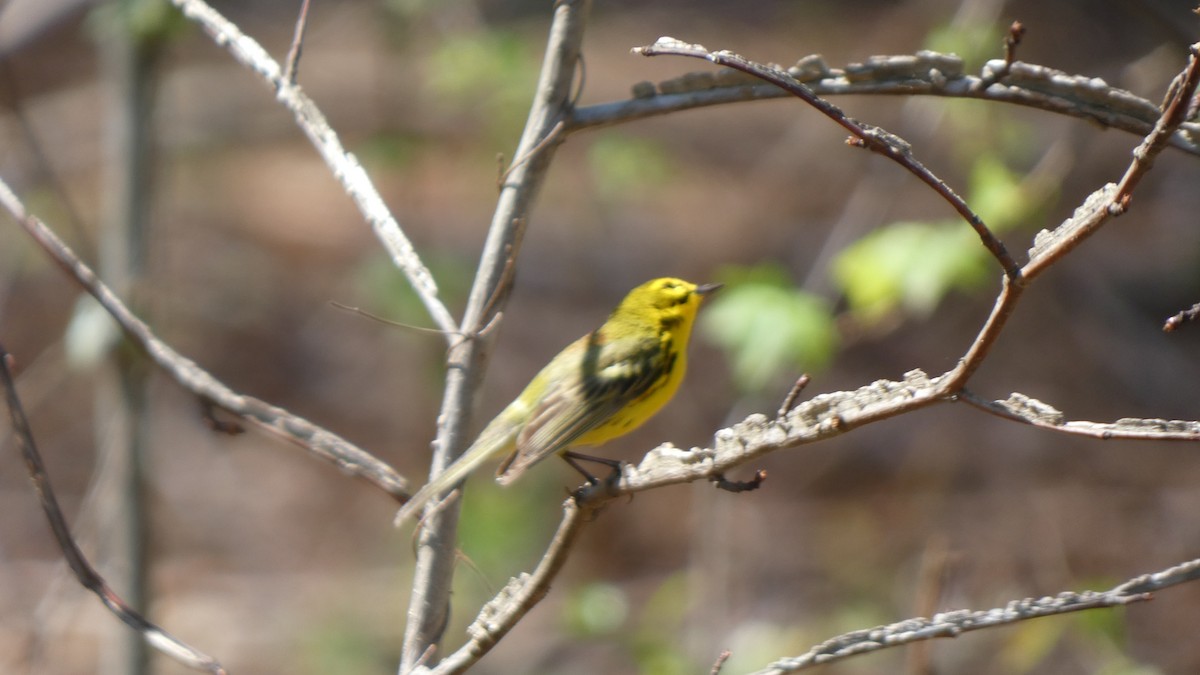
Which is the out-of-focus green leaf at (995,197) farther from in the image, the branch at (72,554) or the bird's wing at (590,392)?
the branch at (72,554)

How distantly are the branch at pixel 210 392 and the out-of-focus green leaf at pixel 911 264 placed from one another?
2496 millimetres

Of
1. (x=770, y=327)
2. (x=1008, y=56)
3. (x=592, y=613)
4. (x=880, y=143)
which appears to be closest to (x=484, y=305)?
(x=880, y=143)

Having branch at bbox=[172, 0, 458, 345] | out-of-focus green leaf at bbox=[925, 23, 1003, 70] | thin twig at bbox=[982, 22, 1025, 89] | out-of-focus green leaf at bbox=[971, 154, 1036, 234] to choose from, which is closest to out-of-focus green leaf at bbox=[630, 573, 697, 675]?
out-of-focus green leaf at bbox=[971, 154, 1036, 234]

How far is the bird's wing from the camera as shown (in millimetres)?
2477

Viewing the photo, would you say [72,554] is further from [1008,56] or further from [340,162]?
[1008,56]

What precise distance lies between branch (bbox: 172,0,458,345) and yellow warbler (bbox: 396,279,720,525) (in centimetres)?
66

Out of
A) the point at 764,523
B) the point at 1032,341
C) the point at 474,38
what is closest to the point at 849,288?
the point at 474,38

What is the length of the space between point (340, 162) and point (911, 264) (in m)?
2.54

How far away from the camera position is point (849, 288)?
4098mm

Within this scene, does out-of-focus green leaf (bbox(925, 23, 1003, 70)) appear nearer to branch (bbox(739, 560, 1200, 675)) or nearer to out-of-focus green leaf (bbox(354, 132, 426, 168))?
out-of-focus green leaf (bbox(354, 132, 426, 168))

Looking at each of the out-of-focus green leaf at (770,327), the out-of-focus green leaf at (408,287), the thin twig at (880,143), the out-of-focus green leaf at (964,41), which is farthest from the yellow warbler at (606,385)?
the out-of-focus green leaf at (408,287)

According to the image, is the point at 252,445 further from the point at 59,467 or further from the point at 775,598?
the point at 775,598

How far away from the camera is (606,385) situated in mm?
2777

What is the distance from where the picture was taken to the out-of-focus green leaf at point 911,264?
3.67 m
